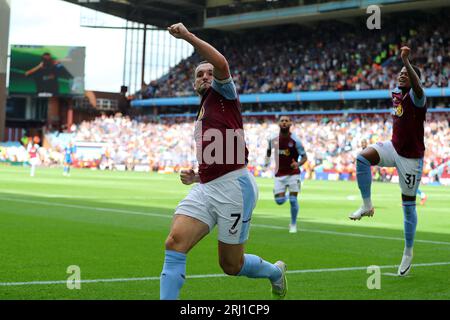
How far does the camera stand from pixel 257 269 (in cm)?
724

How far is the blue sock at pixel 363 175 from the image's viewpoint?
32.7ft

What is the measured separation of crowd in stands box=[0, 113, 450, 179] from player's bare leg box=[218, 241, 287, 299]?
1442 inches

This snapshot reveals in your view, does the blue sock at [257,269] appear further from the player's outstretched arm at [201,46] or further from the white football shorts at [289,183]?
the white football shorts at [289,183]

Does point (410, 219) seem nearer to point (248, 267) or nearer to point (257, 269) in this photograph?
point (257, 269)

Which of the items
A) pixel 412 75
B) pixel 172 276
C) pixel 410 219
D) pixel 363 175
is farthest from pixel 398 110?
pixel 172 276

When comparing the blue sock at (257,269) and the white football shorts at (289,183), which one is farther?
the white football shorts at (289,183)

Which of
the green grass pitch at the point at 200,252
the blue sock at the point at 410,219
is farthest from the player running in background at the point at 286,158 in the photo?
the blue sock at the point at 410,219

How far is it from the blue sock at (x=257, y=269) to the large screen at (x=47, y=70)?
7105 cm

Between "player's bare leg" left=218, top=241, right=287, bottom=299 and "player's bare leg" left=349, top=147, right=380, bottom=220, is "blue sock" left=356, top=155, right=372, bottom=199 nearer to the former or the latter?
"player's bare leg" left=349, top=147, right=380, bottom=220

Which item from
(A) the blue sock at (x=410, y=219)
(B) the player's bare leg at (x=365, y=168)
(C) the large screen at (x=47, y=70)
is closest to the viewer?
(B) the player's bare leg at (x=365, y=168)

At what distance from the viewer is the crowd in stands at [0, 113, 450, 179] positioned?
4969 centimetres

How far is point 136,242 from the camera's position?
1294 centimetres

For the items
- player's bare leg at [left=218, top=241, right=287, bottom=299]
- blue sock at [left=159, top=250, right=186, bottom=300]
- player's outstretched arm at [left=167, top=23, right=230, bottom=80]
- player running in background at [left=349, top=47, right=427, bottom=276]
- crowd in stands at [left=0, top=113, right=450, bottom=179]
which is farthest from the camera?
crowd in stands at [left=0, top=113, right=450, bottom=179]

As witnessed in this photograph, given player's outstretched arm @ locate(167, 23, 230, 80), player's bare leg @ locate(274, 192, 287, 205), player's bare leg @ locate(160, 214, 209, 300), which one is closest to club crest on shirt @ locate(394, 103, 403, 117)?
player's outstretched arm @ locate(167, 23, 230, 80)
